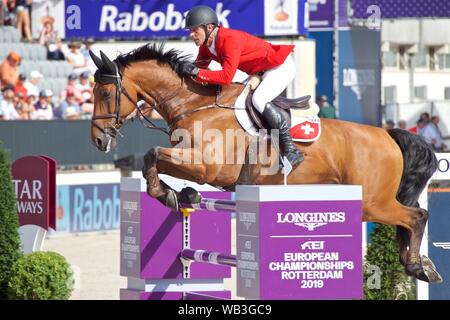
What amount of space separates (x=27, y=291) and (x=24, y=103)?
7.82 metres

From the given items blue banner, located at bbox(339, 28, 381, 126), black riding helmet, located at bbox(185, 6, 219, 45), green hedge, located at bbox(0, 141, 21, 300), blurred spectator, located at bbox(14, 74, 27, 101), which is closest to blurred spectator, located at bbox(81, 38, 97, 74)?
blurred spectator, located at bbox(14, 74, 27, 101)

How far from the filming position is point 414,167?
26.2 feet

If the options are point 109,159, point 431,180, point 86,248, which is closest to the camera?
point 431,180

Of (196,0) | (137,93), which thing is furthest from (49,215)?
(196,0)

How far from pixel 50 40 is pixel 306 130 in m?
10.3

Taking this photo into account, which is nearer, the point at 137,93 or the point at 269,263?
the point at 269,263

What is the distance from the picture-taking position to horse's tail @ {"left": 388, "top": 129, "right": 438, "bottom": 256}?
7.95 metres

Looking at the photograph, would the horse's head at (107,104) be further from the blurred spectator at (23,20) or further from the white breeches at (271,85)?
the blurred spectator at (23,20)

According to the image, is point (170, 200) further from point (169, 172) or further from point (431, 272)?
point (431, 272)

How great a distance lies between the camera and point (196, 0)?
16578 millimetres

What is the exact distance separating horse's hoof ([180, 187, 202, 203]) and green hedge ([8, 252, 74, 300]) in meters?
1.23

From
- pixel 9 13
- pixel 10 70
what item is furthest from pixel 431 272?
pixel 9 13

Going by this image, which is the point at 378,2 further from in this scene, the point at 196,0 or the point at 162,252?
the point at 162,252

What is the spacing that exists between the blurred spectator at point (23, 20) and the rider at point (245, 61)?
1001cm
